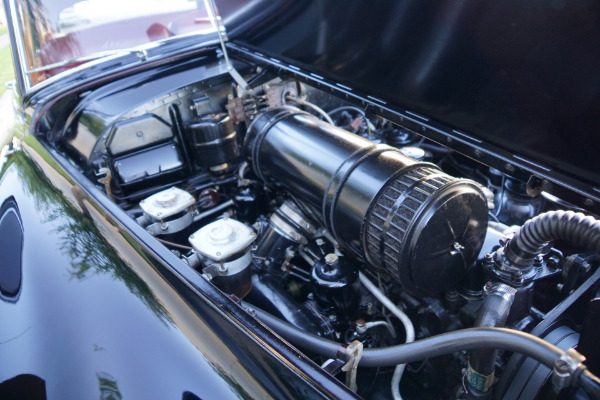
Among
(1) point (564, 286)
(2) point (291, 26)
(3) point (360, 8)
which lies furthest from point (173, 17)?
(1) point (564, 286)

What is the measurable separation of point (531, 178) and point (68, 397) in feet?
3.68

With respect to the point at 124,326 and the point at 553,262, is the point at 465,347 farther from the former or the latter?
the point at 124,326

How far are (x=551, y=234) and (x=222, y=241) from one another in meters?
0.93

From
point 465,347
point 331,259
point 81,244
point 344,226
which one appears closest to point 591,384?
point 465,347

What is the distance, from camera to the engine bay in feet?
Answer: 3.48

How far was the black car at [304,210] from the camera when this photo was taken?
2.80ft

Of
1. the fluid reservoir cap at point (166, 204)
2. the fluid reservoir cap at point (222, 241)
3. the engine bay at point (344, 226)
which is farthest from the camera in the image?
the fluid reservoir cap at point (166, 204)

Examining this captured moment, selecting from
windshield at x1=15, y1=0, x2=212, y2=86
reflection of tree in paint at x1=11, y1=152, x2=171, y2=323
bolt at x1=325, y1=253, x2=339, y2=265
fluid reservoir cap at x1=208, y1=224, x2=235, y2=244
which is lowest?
bolt at x1=325, y1=253, x2=339, y2=265

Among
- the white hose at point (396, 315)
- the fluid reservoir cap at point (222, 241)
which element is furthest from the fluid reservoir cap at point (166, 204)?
the white hose at point (396, 315)

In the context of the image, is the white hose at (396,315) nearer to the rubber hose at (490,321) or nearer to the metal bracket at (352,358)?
the rubber hose at (490,321)

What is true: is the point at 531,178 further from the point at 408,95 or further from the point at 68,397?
the point at 68,397

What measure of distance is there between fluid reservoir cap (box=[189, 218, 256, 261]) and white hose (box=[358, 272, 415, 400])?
0.41 meters

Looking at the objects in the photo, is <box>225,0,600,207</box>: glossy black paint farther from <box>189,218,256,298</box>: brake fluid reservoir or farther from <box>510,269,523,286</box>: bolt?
<box>189,218,256,298</box>: brake fluid reservoir

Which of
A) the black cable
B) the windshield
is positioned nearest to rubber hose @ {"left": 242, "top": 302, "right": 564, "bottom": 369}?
the black cable
